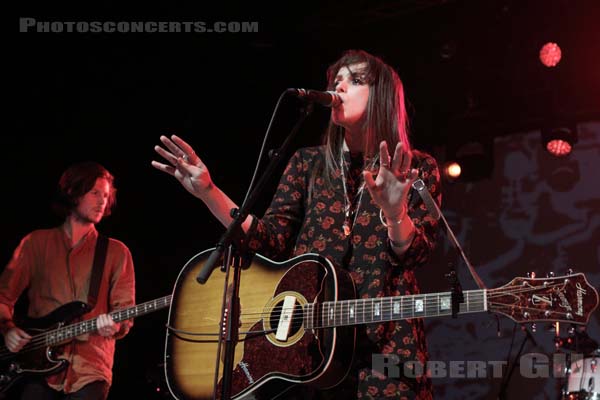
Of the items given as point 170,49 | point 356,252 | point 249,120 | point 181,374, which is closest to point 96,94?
point 170,49

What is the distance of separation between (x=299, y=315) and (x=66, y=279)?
2.77m

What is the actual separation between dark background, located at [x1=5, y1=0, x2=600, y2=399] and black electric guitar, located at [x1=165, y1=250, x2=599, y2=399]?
2.79 meters

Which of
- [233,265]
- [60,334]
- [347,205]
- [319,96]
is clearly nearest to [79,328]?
[60,334]

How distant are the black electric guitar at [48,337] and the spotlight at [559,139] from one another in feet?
10.8

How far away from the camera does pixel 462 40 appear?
5832 millimetres

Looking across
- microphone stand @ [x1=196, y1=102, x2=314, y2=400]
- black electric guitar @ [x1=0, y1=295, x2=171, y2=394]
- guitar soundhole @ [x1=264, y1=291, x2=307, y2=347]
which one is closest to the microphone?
microphone stand @ [x1=196, y1=102, x2=314, y2=400]

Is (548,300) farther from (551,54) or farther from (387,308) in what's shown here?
(551,54)

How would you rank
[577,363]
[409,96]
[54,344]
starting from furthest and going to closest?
[409,96]
[577,363]
[54,344]

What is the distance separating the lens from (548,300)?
2.40 m

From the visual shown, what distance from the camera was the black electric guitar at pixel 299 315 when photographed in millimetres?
2383

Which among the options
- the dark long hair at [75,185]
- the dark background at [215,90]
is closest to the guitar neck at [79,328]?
the dark long hair at [75,185]

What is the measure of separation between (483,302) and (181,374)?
133cm

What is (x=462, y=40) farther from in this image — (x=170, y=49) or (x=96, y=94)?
(x=96, y=94)

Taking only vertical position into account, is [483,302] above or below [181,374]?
above
